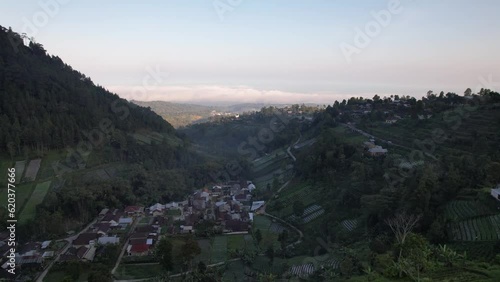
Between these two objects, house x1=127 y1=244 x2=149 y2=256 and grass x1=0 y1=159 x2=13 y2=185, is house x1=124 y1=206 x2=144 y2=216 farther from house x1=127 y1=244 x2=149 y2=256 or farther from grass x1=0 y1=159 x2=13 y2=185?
grass x1=0 y1=159 x2=13 y2=185

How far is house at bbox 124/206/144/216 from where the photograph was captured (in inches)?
984

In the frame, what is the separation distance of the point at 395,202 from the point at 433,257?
20.1 ft

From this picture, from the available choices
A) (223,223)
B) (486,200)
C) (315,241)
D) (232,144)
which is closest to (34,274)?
(223,223)

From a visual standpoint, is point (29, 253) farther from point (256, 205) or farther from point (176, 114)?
point (176, 114)

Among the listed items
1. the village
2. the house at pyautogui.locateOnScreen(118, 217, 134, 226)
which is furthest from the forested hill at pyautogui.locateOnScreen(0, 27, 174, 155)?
the house at pyautogui.locateOnScreen(118, 217, 134, 226)

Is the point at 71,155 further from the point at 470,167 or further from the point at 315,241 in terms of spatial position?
the point at 470,167

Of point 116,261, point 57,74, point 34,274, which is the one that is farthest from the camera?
point 57,74

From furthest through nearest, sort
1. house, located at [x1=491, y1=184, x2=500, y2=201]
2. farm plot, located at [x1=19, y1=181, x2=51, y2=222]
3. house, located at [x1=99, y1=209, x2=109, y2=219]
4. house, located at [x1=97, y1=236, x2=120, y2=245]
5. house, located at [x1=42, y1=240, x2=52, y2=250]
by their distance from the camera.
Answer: house, located at [x1=99, y1=209, x2=109, y2=219], farm plot, located at [x1=19, y1=181, x2=51, y2=222], house, located at [x1=97, y1=236, x2=120, y2=245], house, located at [x1=42, y1=240, x2=52, y2=250], house, located at [x1=491, y1=184, x2=500, y2=201]

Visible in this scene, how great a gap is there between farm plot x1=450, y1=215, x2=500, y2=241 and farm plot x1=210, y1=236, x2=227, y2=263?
966cm

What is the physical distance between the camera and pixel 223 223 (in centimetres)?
2323

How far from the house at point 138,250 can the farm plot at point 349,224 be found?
31.8ft

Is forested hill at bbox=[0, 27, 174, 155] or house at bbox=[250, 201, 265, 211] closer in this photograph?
house at bbox=[250, 201, 265, 211]

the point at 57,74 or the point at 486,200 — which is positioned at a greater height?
the point at 57,74

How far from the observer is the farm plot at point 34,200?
71.7 ft
